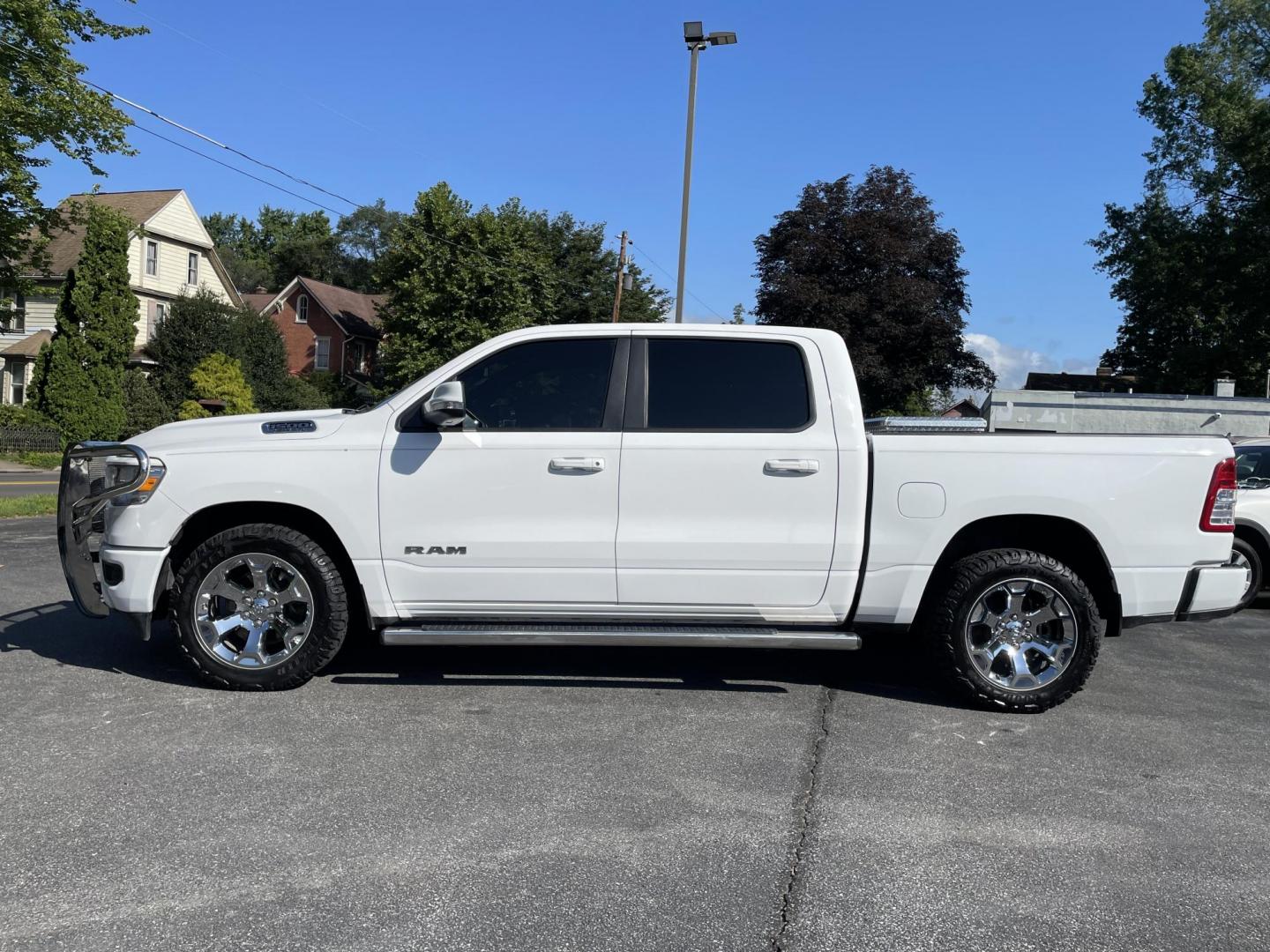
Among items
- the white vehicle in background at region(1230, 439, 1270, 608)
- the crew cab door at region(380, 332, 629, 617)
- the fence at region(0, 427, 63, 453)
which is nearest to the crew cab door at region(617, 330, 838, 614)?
the crew cab door at region(380, 332, 629, 617)

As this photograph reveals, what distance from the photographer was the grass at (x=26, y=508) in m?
15.5

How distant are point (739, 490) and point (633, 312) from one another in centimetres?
5176

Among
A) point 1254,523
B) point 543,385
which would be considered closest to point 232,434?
point 543,385

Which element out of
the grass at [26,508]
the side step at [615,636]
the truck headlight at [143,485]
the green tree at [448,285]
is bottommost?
the grass at [26,508]

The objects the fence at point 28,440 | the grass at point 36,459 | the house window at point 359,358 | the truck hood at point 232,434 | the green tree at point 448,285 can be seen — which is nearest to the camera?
the truck hood at point 232,434

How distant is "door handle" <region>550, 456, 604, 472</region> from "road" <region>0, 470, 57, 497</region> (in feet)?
56.7

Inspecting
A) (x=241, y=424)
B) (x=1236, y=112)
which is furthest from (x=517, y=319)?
(x=241, y=424)

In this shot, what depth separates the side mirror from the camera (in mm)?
5277

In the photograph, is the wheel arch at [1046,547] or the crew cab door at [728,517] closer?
the crew cab door at [728,517]

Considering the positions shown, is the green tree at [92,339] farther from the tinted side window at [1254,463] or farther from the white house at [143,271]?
the tinted side window at [1254,463]

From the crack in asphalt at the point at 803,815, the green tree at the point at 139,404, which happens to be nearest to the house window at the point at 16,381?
the green tree at the point at 139,404

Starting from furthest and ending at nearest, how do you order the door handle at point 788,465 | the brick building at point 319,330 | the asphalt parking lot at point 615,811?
the brick building at point 319,330 < the door handle at point 788,465 < the asphalt parking lot at point 615,811

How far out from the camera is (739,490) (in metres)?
5.45

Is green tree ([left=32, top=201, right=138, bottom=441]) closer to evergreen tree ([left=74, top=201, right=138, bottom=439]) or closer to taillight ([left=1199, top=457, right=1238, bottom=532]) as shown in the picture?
evergreen tree ([left=74, top=201, right=138, bottom=439])
